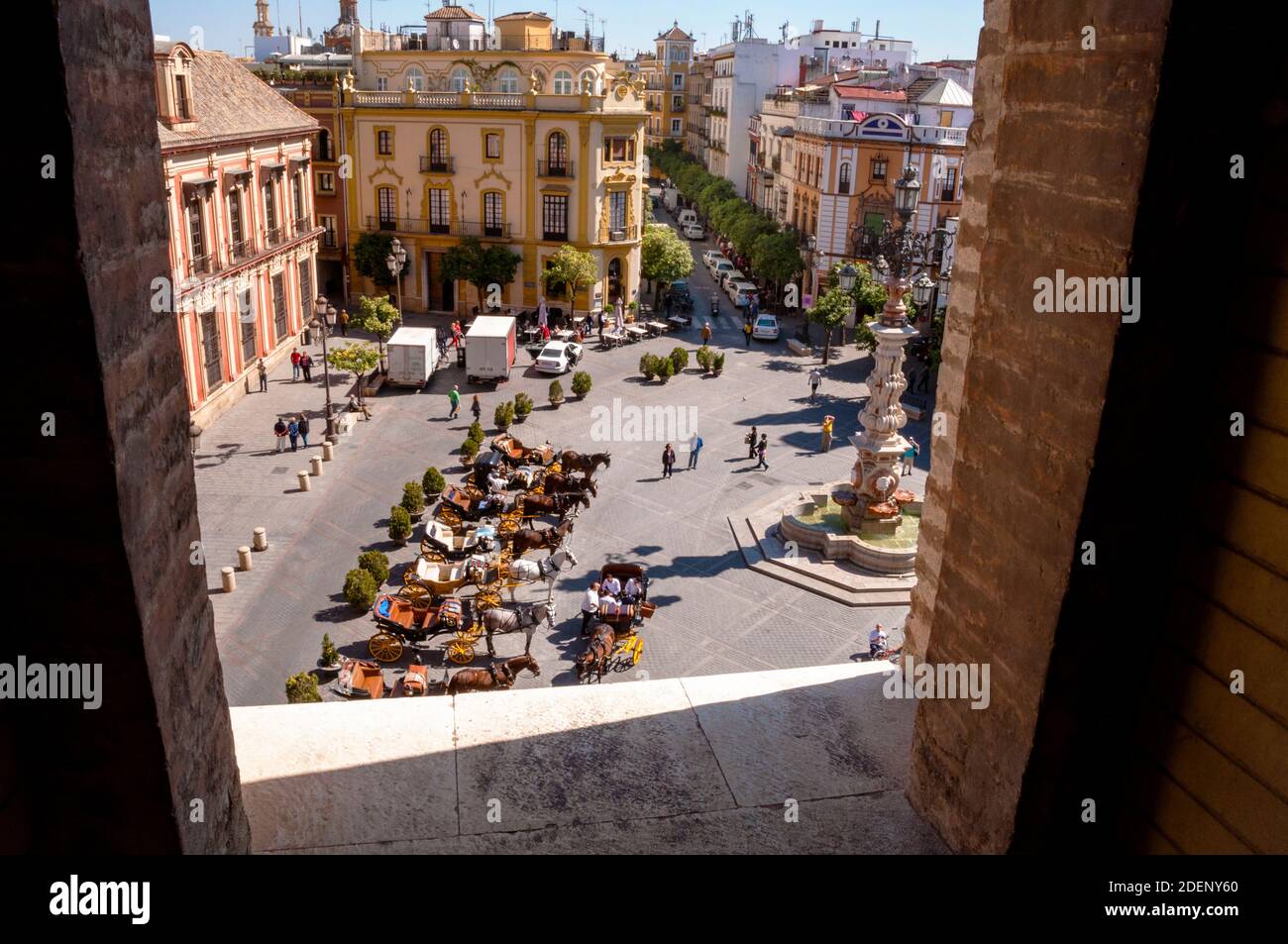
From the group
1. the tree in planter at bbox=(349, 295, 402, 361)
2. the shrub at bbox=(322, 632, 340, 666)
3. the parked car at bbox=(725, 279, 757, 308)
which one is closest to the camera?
the shrub at bbox=(322, 632, 340, 666)

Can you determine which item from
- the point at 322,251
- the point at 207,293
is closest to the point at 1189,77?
the point at 207,293

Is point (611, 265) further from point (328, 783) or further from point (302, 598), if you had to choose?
point (328, 783)

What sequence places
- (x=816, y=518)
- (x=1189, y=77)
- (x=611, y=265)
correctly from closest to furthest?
(x=1189, y=77)
(x=816, y=518)
(x=611, y=265)

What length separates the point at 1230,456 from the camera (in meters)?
4.09

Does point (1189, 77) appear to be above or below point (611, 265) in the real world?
above

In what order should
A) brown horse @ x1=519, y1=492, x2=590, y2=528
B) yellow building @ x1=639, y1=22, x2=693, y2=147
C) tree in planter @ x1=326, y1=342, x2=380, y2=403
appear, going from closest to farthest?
brown horse @ x1=519, y1=492, x2=590, y2=528
tree in planter @ x1=326, y1=342, x2=380, y2=403
yellow building @ x1=639, y1=22, x2=693, y2=147

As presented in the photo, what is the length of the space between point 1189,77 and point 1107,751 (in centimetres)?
293

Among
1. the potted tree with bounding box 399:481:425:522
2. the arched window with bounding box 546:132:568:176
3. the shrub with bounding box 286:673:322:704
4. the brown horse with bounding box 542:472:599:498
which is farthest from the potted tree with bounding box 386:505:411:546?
the arched window with bounding box 546:132:568:176

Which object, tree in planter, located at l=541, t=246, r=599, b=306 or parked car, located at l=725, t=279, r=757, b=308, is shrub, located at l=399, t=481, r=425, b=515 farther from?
parked car, located at l=725, t=279, r=757, b=308

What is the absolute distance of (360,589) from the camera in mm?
16594

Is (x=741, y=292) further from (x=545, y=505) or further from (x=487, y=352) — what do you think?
(x=545, y=505)

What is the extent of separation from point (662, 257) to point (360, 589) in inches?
1132

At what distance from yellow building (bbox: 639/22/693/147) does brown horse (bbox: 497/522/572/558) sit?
243 feet

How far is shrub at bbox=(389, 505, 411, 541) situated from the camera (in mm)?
19188
